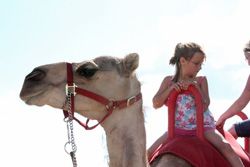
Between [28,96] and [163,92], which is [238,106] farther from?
[28,96]

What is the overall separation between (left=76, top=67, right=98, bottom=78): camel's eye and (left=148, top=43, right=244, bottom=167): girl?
1.14 m

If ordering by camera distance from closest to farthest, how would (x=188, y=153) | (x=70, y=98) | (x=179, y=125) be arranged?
(x=70, y=98) → (x=188, y=153) → (x=179, y=125)

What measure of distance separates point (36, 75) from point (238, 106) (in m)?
3.28

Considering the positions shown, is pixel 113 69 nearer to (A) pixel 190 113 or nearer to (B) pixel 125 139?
(B) pixel 125 139

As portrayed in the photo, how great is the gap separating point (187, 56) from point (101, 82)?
146 centimetres

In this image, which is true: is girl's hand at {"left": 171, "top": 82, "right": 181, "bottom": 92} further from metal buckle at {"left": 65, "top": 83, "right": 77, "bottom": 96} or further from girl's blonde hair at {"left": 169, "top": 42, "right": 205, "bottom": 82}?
metal buckle at {"left": 65, "top": 83, "right": 77, "bottom": 96}

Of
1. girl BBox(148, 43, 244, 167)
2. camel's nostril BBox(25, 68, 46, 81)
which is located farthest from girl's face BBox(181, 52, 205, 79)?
camel's nostril BBox(25, 68, 46, 81)

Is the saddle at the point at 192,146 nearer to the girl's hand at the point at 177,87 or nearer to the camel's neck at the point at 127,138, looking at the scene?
the girl's hand at the point at 177,87

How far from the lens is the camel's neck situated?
6.11m

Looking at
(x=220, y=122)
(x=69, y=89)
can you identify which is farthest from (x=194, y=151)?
(x=69, y=89)

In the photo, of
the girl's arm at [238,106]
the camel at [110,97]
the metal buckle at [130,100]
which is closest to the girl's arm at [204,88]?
the girl's arm at [238,106]

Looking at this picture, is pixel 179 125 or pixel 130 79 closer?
pixel 130 79

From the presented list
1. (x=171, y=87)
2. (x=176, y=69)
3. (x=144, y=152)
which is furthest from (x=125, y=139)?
(x=176, y=69)

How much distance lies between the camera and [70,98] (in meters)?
6.11
